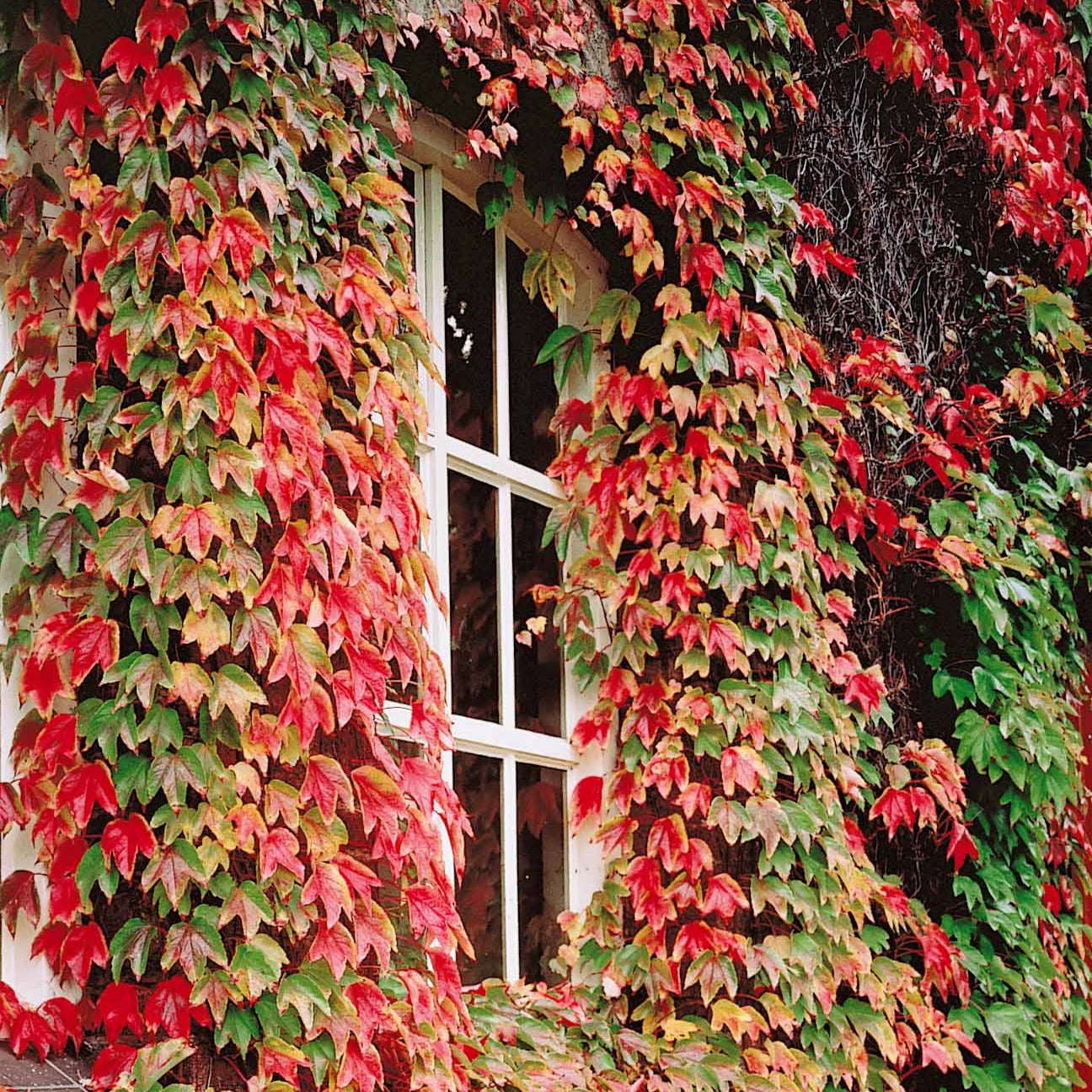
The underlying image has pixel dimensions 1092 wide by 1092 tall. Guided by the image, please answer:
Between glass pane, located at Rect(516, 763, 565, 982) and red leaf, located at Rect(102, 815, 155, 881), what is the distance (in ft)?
3.68

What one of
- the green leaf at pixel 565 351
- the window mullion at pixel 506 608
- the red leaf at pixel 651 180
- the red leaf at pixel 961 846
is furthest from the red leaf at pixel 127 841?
the red leaf at pixel 961 846

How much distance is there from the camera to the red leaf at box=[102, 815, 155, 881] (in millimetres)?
2248

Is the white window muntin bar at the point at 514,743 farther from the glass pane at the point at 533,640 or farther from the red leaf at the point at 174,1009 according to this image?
the red leaf at the point at 174,1009

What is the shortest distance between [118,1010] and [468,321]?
5.25 ft

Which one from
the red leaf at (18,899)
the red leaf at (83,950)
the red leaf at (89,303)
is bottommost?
the red leaf at (83,950)

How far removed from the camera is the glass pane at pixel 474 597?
3.18 m

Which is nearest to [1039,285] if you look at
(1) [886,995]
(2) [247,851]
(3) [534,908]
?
(1) [886,995]

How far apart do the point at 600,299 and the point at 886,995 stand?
1697 millimetres

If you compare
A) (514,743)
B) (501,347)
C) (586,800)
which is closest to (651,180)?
(501,347)

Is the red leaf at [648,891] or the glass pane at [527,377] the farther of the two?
the glass pane at [527,377]

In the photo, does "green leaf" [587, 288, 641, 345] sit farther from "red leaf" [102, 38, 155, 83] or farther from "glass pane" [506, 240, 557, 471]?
"red leaf" [102, 38, 155, 83]

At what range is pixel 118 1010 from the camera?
7.40ft

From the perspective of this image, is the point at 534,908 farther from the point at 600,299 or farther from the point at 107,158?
the point at 107,158

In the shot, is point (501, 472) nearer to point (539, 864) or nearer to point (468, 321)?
point (468, 321)
